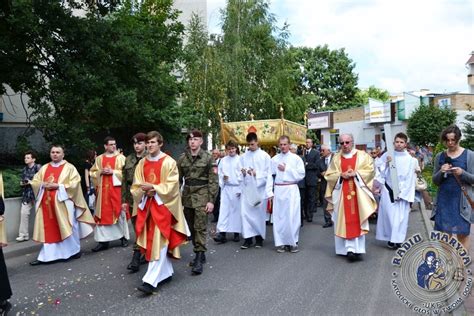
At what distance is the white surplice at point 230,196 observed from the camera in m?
9.44

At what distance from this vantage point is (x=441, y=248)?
496 cm

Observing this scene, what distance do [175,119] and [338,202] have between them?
11.0 meters

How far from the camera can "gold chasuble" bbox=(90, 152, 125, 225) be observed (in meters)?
8.62

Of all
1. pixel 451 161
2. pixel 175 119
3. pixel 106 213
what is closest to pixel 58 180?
pixel 106 213

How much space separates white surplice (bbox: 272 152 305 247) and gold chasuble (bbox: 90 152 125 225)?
9.39 feet

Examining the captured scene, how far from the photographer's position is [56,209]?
25.4ft

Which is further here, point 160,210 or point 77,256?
point 77,256

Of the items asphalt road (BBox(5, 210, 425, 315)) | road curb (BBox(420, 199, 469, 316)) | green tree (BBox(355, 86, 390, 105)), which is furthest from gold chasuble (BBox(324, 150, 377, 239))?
green tree (BBox(355, 86, 390, 105))

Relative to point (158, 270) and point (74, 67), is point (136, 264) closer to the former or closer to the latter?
point (158, 270)

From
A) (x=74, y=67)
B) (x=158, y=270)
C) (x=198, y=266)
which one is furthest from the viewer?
(x=74, y=67)

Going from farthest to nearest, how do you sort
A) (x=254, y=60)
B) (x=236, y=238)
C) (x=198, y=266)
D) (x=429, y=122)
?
1. (x=429, y=122)
2. (x=254, y=60)
3. (x=236, y=238)
4. (x=198, y=266)

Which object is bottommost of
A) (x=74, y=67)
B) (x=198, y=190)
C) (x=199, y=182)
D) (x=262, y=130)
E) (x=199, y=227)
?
(x=199, y=227)

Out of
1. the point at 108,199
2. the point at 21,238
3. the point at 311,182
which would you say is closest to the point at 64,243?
the point at 108,199

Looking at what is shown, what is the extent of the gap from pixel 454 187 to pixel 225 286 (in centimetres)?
299
